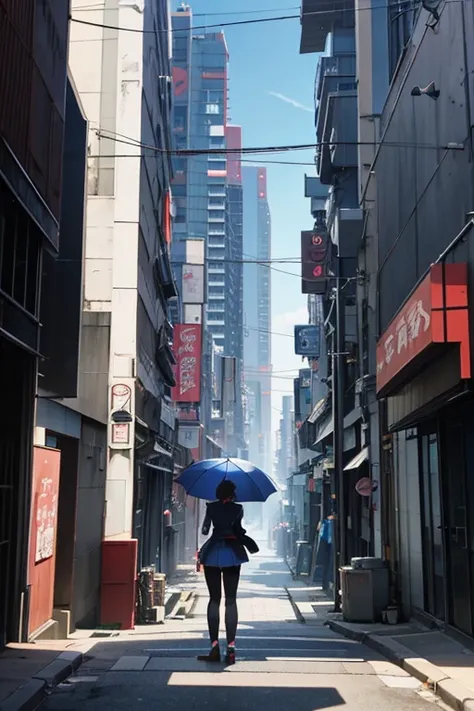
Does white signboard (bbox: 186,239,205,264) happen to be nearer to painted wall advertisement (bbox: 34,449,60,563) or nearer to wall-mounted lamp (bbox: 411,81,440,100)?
wall-mounted lamp (bbox: 411,81,440,100)

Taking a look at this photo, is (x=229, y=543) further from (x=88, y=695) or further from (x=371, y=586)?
(x=371, y=586)

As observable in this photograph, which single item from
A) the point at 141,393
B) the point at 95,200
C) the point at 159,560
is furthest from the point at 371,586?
the point at 159,560

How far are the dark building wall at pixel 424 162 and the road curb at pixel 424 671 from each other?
4.38m

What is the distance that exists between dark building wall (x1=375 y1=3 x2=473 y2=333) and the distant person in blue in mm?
3915

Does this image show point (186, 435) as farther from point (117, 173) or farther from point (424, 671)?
point (424, 671)

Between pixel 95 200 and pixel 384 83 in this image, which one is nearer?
pixel 95 200

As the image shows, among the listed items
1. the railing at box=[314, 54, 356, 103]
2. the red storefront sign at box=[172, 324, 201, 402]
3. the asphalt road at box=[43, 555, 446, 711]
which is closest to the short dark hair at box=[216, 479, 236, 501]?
the asphalt road at box=[43, 555, 446, 711]

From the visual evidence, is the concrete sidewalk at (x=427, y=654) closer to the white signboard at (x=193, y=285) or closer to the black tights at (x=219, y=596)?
the black tights at (x=219, y=596)

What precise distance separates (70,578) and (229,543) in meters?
6.12

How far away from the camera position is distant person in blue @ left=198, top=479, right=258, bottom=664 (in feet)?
27.2

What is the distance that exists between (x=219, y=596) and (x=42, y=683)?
2207mm

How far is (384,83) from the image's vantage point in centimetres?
2344

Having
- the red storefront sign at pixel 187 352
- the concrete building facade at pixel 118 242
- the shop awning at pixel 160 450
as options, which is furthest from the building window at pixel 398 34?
the red storefront sign at pixel 187 352

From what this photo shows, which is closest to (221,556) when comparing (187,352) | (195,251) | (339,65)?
(187,352)
